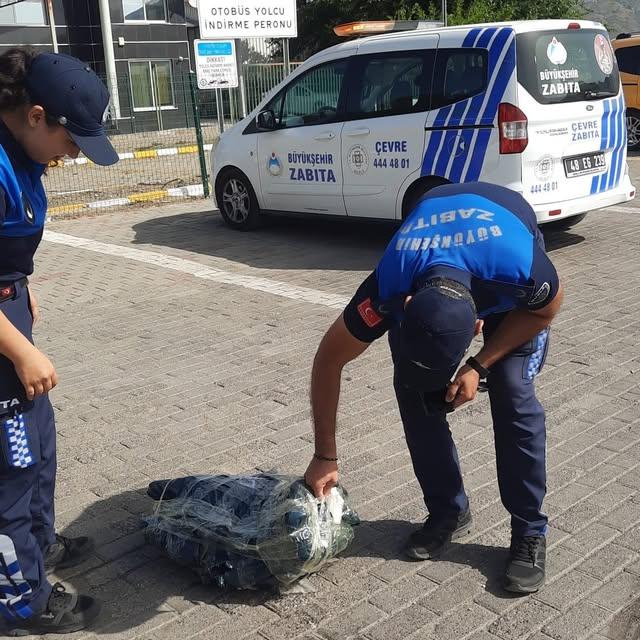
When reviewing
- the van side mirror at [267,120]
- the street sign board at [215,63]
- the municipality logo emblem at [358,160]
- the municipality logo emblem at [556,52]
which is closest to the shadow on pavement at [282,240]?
the municipality logo emblem at [358,160]

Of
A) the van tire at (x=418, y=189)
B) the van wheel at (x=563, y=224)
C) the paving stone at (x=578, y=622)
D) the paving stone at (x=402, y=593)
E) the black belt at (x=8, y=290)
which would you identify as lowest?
the paving stone at (x=578, y=622)

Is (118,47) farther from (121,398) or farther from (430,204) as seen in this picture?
(430,204)

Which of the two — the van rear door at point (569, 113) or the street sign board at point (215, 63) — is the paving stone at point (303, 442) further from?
the street sign board at point (215, 63)

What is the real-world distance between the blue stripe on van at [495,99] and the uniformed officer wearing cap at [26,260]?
17.1ft

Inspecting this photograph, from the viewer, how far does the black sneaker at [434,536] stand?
10.5 feet

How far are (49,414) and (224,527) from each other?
0.74 metres

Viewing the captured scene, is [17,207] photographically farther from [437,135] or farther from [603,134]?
[603,134]

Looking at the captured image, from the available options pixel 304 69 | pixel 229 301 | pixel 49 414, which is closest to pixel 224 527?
pixel 49 414

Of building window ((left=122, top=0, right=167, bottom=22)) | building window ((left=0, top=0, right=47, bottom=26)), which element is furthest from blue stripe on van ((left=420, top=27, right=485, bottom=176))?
building window ((left=122, top=0, right=167, bottom=22))

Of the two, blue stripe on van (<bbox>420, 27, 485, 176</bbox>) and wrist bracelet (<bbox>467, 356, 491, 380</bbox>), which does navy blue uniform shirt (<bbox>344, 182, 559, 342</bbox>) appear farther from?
blue stripe on van (<bbox>420, 27, 485, 176</bbox>)

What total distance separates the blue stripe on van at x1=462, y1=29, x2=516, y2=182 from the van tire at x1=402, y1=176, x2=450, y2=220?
1.38ft

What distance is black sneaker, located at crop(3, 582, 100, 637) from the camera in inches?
110

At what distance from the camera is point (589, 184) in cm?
777

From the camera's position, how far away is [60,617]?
2.83 metres
